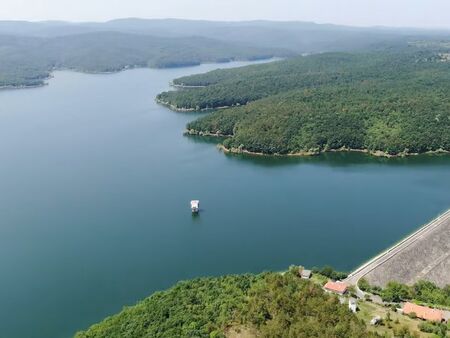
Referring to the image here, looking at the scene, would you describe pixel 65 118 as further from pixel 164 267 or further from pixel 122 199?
→ pixel 164 267

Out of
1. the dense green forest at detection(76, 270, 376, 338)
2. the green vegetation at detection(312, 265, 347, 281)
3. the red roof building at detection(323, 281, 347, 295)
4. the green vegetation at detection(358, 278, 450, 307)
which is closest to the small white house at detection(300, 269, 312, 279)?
the green vegetation at detection(312, 265, 347, 281)

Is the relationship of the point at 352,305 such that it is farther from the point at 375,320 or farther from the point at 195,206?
the point at 195,206

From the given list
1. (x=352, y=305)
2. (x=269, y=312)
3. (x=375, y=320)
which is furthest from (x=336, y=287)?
(x=269, y=312)

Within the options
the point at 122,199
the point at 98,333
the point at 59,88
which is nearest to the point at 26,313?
the point at 98,333

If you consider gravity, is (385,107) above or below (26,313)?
above

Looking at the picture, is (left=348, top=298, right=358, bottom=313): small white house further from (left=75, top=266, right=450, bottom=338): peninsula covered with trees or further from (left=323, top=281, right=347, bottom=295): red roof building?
(left=323, top=281, right=347, bottom=295): red roof building

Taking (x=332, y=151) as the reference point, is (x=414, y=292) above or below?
above
